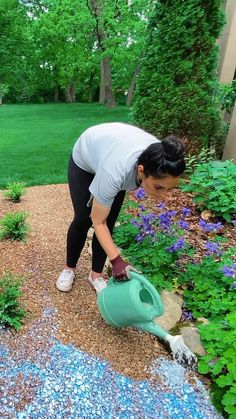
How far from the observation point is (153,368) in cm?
187

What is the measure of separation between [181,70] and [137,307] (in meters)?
3.24

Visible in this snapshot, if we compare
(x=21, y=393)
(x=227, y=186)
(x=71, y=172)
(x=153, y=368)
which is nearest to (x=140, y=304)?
(x=153, y=368)

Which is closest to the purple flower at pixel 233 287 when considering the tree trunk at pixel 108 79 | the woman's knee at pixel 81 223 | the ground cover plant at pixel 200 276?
the ground cover plant at pixel 200 276

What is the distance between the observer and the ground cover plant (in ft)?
5.92

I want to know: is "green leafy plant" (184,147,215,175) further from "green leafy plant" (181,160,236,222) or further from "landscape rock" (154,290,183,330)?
"landscape rock" (154,290,183,330)

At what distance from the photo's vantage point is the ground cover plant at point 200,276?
1806mm

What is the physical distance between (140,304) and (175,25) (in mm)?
3441

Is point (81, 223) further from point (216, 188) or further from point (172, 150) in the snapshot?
point (216, 188)

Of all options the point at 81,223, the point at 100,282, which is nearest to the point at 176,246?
the point at 100,282

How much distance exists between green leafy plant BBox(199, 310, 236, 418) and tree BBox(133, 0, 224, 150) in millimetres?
2740

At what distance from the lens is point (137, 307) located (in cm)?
163

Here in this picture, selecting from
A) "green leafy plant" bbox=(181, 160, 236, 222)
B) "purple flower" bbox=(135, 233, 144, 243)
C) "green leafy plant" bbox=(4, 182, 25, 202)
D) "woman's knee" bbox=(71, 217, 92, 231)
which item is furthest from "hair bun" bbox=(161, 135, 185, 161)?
"green leafy plant" bbox=(4, 182, 25, 202)

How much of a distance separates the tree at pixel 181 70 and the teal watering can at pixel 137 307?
2857 millimetres

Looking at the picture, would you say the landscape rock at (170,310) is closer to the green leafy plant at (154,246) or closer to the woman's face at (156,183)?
the green leafy plant at (154,246)
